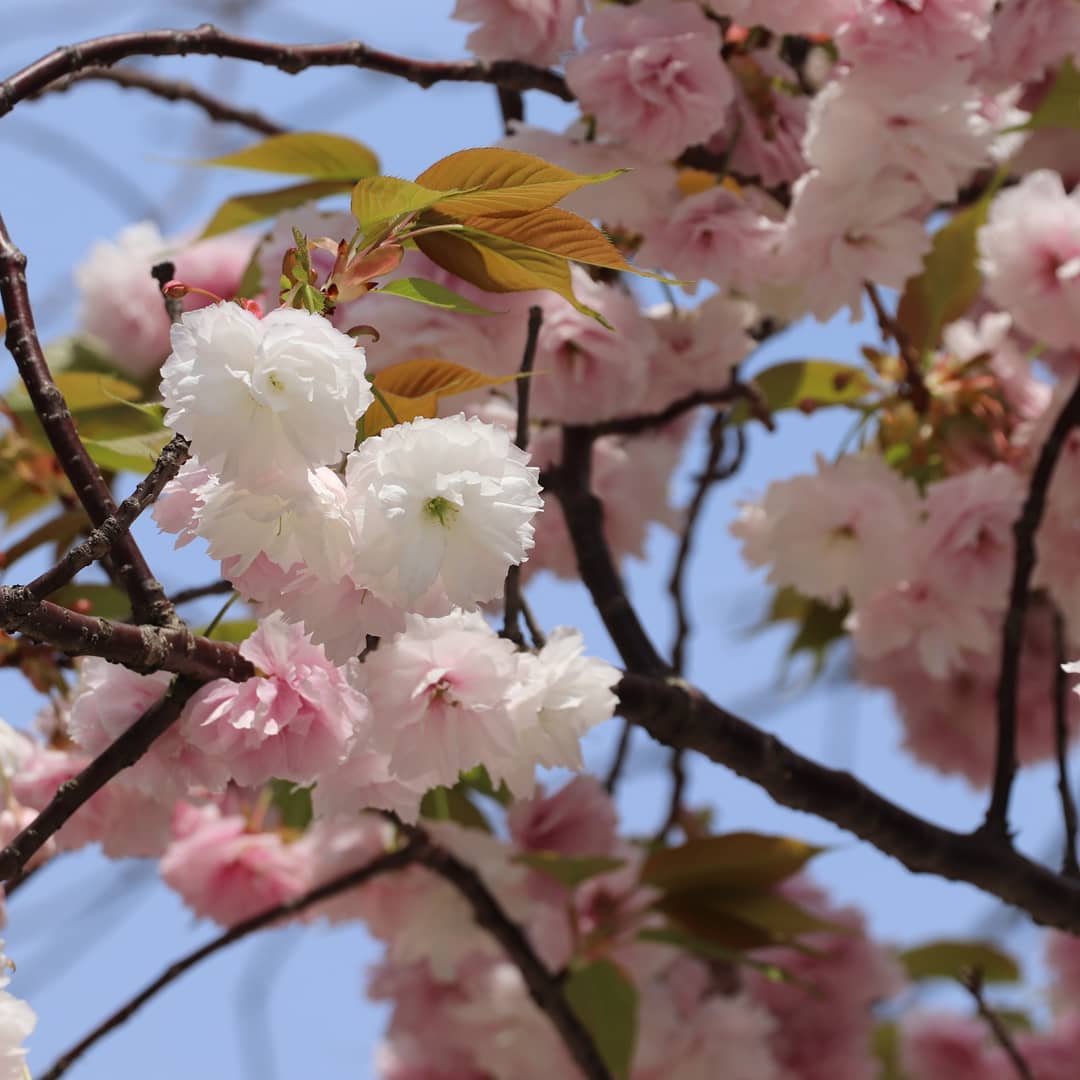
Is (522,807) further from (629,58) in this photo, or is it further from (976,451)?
(629,58)

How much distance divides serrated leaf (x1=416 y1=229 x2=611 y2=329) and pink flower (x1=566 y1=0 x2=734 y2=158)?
0.40 m

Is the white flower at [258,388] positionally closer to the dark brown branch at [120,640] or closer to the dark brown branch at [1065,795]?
the dark brown branch at [120,640]

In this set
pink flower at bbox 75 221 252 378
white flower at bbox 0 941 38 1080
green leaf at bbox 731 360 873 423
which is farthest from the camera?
pink flower at bbox 75 221 252 378

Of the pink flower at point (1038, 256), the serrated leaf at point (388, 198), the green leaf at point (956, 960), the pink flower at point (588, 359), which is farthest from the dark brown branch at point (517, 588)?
the green leaf at point (956, 960)

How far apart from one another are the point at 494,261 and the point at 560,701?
228 mm

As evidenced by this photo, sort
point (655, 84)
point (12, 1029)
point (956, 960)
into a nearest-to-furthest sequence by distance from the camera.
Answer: point (12, 1029) → point (655, 84) → point (956, 960)

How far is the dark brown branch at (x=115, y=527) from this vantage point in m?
0.59

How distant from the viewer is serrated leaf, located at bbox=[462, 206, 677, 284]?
28.4 inches

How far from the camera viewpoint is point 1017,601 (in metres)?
1.18

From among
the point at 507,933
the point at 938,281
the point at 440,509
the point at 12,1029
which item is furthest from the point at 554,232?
the point at 938,281

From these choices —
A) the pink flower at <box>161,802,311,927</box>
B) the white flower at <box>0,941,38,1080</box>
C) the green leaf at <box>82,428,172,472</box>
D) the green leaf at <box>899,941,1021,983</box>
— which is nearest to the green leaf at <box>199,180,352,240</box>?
the green leaf at <box>82,428,172,472</box>

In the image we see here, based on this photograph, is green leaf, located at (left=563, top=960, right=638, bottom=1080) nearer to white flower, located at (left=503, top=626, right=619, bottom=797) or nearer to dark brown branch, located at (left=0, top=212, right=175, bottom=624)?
white flower, located at (left=503, top=626, right=619, bottom=797)

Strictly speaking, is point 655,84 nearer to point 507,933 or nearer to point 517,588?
point 517,588

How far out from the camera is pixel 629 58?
1.12 meters
